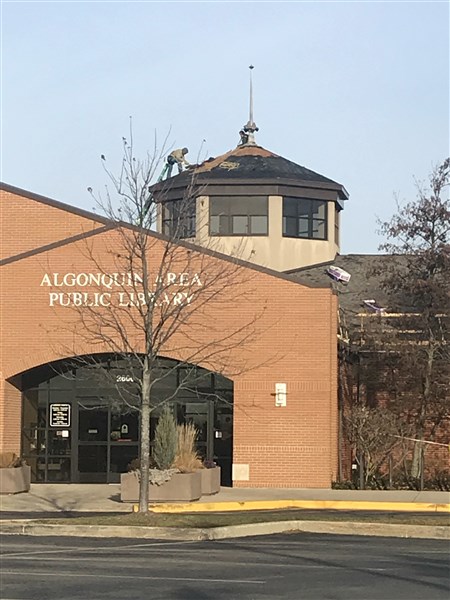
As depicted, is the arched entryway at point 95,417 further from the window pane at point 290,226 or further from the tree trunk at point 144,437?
the window pane at point 290,226

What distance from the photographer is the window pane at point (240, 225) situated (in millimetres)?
45206

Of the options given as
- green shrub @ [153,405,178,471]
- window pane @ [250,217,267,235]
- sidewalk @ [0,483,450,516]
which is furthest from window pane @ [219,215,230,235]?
green shrub @ [153,405,178,471]

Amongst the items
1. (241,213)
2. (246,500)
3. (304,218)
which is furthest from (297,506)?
(304,218)

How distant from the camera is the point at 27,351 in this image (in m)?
30.6

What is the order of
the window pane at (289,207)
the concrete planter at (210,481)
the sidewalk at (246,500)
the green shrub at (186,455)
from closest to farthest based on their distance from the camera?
the sidewalk at (246,500) → the green shrub at (186,455) → the concrete planter at (210,481) → the window pane at (289,207)

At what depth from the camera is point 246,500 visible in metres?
25.4

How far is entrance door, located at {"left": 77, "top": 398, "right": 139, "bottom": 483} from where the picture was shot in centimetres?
3170

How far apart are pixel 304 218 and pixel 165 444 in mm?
22515

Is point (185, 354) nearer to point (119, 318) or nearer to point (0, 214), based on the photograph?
point (119, 318)

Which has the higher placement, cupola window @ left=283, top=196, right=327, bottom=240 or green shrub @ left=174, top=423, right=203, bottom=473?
cupola window @ left=283, top=196, right=327, bottom=240

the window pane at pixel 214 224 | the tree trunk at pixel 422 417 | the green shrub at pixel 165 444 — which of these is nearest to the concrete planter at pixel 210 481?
Answer: the green shrub at pixel 165 444

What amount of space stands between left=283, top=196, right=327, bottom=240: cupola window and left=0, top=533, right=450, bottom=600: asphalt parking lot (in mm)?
28319

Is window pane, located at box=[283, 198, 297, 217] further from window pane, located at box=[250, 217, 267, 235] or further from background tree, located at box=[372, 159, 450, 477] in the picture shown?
background tree, located at box=[372, 159, 450, 477]

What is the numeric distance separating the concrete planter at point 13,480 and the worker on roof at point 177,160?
24439 millimetres
